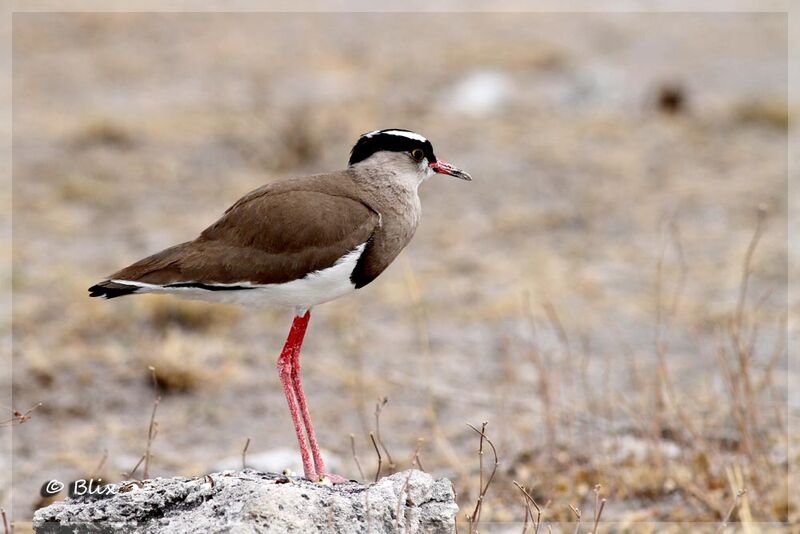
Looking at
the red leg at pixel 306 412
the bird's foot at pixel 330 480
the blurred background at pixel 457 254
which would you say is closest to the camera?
the bird's foot at pixel 330 480

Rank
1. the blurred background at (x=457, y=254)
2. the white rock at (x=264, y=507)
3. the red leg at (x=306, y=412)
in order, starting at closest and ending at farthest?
the white rock at (x=264, y=507) < the red leg at (x=306, y=412) < the blurred background at (x=457, y=254)

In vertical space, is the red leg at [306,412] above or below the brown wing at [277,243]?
below

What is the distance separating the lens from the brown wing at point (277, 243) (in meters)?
3.80

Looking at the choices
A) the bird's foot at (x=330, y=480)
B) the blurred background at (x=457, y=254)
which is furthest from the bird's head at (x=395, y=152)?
the bird's foot at (x=330, y=480)

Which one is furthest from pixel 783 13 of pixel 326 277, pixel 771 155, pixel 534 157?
pixel 326 277

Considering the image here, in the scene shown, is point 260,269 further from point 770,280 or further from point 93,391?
point 770,280

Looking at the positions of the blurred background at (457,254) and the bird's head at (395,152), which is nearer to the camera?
the bird's head at (395,152)

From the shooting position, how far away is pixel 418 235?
1018cm

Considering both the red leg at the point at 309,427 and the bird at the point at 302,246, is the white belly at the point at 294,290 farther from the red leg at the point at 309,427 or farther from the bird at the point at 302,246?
the red leg at the point at 309,427

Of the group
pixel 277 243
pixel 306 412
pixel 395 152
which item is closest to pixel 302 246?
pixel 277 243

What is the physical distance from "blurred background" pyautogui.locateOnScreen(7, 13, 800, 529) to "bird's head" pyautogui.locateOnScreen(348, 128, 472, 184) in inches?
33.1

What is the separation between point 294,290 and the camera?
12.6 feet

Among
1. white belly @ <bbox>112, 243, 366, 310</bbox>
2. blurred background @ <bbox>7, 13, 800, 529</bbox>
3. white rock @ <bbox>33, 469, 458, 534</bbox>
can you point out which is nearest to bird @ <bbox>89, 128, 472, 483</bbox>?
white belly @ <bbox>112, 243, 366, 310</bbox>

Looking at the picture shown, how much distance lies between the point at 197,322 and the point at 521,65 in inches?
318
